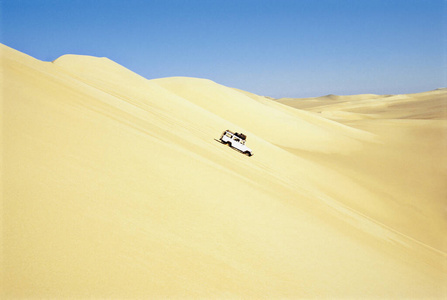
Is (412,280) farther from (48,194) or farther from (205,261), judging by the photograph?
(48,194)

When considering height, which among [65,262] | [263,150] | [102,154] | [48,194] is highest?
[263,150]

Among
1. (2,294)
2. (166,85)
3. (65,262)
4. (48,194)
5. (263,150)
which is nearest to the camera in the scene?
(2,294)

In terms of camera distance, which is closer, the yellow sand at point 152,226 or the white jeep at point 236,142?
the yellow sand at point 152,226

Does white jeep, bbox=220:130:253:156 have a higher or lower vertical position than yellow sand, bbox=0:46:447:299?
higher

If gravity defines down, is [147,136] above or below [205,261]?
above

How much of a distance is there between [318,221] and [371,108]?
10154cm

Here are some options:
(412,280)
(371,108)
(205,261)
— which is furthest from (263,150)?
(371,108)

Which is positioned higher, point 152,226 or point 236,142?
point 236,142

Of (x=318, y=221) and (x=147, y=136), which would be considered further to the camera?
→ (x=147, y=136)

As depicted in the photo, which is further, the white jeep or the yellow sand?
the white jeep

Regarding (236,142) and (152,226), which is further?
(236,142)

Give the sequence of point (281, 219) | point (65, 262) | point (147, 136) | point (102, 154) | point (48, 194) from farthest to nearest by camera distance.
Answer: point (147, 136) < point (281, 219) < point (102, 154) < point (48, 194) < point (65, 262)

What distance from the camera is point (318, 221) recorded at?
6355mm

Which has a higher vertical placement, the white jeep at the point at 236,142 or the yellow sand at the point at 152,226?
the white jeep at the point at 236,142
